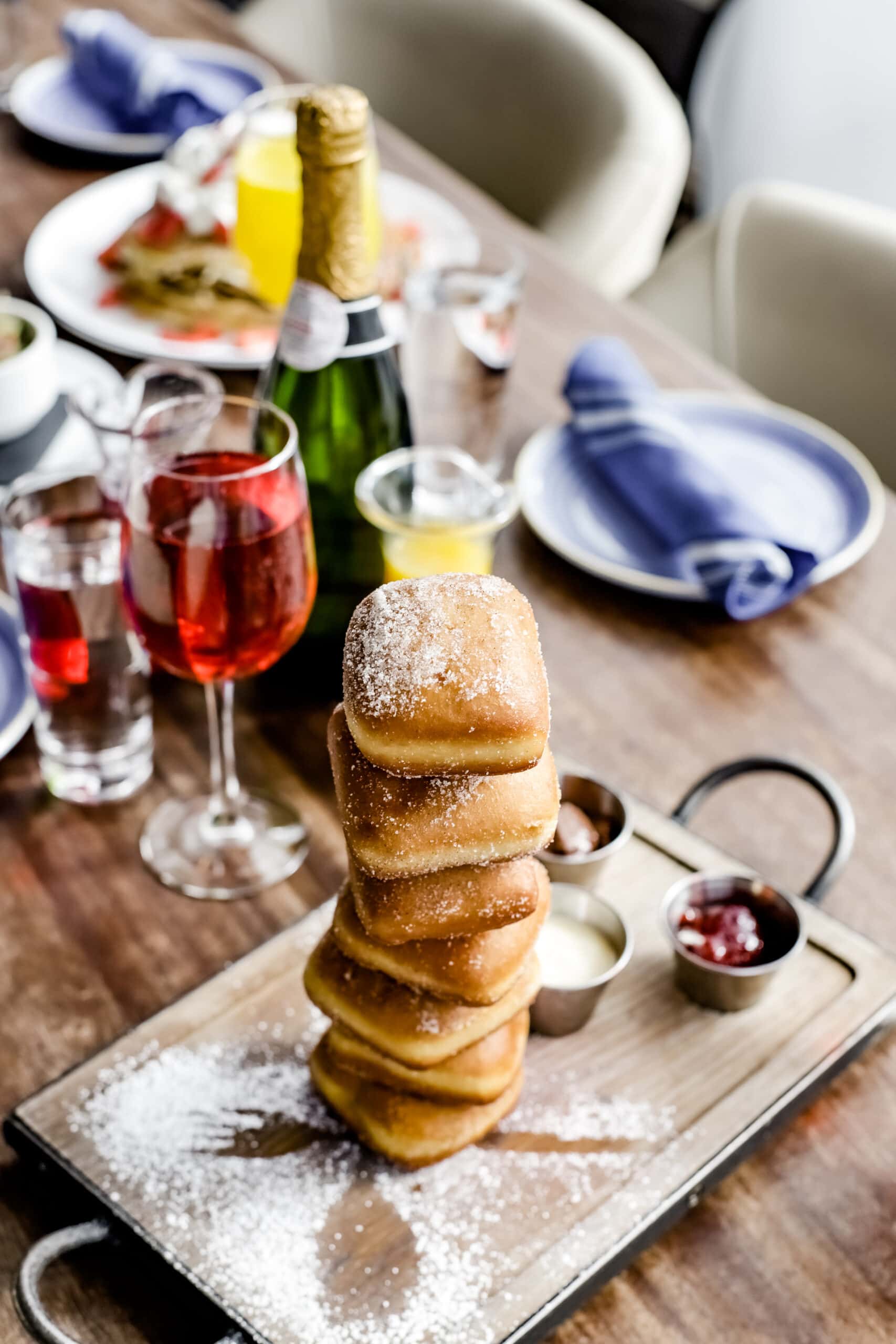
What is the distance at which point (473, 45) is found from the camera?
1894 mm

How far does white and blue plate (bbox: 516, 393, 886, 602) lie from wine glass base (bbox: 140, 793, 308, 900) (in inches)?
13.7

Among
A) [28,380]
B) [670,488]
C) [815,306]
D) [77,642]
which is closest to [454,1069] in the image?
[77,642]

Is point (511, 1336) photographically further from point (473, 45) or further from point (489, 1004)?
point (473, 45)

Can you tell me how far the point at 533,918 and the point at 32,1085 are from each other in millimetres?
287

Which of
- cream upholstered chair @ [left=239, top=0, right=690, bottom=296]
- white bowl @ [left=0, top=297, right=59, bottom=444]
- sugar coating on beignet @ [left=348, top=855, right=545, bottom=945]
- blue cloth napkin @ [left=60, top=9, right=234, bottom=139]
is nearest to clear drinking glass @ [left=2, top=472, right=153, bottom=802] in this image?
white bowl @ [left=0, top=297, right=59, bottom=444]

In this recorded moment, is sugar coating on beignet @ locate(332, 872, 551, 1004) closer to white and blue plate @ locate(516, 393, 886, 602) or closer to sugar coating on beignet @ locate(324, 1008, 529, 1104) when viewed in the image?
sugar coating on beignet @ locate(324, 1008, 529, 1104)

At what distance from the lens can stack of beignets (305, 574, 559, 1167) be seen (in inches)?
20.6

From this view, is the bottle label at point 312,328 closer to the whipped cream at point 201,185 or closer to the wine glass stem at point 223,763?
the wine glass stem at point 223,763

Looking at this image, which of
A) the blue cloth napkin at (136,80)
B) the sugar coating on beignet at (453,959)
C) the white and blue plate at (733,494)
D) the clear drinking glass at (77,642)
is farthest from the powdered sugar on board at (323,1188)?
the blue cloth napkin at (136,80)

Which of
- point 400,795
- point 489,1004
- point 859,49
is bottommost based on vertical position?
point 859,49

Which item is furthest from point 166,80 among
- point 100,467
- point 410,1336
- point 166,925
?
point 410,1336

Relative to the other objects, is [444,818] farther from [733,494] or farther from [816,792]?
[733,494]

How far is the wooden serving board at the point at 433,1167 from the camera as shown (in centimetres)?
63

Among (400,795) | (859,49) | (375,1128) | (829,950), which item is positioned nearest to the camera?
(400,795)
